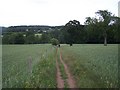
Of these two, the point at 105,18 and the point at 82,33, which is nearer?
the point at 105,18

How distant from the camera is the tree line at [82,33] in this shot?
321ft

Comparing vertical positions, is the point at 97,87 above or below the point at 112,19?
below

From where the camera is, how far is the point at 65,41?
118 m

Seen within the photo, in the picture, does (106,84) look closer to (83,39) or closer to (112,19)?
(112,19)

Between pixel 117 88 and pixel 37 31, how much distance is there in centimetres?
9788

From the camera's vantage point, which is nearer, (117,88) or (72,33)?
(117,88)

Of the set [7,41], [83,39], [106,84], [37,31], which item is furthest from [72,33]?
[106,84]

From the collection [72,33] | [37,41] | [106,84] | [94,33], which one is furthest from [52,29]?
[106,84]

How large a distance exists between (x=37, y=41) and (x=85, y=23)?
85.4 ft

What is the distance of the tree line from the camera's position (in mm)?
97750

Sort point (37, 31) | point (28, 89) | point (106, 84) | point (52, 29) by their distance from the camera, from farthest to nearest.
Result: 1. point (52, 29)
2. point (37, 31)
3. point (106, 84)
4. point (28, 89)

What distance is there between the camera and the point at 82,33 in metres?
113

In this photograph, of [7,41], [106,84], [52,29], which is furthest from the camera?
[52,29]

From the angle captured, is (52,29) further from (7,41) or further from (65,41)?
(7,41)
